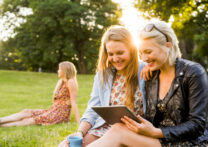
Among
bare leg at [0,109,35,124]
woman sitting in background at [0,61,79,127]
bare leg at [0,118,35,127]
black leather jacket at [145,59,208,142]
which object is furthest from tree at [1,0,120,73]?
black leather jacket at [145,59,208,142]

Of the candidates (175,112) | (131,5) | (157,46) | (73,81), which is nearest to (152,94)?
(175,112)

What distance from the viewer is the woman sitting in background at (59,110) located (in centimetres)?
662

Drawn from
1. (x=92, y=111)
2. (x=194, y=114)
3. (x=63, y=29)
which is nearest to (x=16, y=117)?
(x=92, y=111)

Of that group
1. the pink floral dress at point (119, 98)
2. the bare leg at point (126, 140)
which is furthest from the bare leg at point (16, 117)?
the bare leg at point (126, 140)

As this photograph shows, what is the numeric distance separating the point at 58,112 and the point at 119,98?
3.94m

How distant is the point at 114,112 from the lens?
234 centimetres

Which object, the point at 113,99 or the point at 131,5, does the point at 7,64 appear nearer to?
the point at 131,5

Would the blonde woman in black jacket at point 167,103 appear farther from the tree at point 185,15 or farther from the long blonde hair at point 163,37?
the tree at point 185,15

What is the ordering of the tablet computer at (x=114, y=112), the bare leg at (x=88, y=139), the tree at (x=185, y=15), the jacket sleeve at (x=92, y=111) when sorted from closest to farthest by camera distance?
the tablet computer at (x=114, y=112) → the bare leg at (x=88, y=139) → the jacket sleeve at (x=92, y=111) → the tree at (x=185, y=15)

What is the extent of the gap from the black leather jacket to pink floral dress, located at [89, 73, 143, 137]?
0.53 metres

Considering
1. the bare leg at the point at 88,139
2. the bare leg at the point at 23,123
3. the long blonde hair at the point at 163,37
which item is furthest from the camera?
the bare leg at the point at 23,123

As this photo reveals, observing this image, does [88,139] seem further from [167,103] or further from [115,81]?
[167,103]

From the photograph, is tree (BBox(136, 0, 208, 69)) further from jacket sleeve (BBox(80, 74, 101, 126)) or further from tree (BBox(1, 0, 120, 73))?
tree (BBox(1, 0, 120, 73))

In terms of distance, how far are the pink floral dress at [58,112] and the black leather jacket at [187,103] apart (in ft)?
15.2
